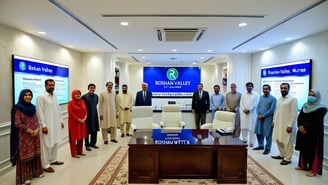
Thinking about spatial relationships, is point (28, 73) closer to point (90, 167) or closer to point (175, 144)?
point (90, 167)

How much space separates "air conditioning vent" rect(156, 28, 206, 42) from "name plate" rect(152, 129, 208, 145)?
1.89 metres

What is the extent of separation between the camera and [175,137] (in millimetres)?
3939

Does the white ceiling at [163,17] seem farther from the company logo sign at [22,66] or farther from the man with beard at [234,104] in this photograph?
the man with beard at [234,104]

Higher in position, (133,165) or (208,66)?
(208,66)

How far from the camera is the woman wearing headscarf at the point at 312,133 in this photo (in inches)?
151

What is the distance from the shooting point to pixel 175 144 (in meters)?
3.51

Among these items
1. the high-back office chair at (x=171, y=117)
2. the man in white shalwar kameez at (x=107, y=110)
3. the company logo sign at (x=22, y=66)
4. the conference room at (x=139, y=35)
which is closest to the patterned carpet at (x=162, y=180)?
the conference room at (x=139, y=35)

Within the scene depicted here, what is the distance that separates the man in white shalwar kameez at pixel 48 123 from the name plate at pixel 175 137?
1717 millimetres

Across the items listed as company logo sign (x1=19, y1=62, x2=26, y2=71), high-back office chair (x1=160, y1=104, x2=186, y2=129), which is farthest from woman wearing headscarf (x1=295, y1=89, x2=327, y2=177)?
company logo sign (x1=19, y1=62, x2=26, y2=71)

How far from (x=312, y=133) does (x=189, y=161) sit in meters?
2.10

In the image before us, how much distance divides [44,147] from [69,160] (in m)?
0.86

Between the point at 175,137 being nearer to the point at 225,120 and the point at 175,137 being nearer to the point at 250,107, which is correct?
the point at 225,120

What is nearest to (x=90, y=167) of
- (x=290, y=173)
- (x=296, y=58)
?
(x=290, y=173)

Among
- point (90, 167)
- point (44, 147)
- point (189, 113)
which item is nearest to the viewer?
point (44, 147)
